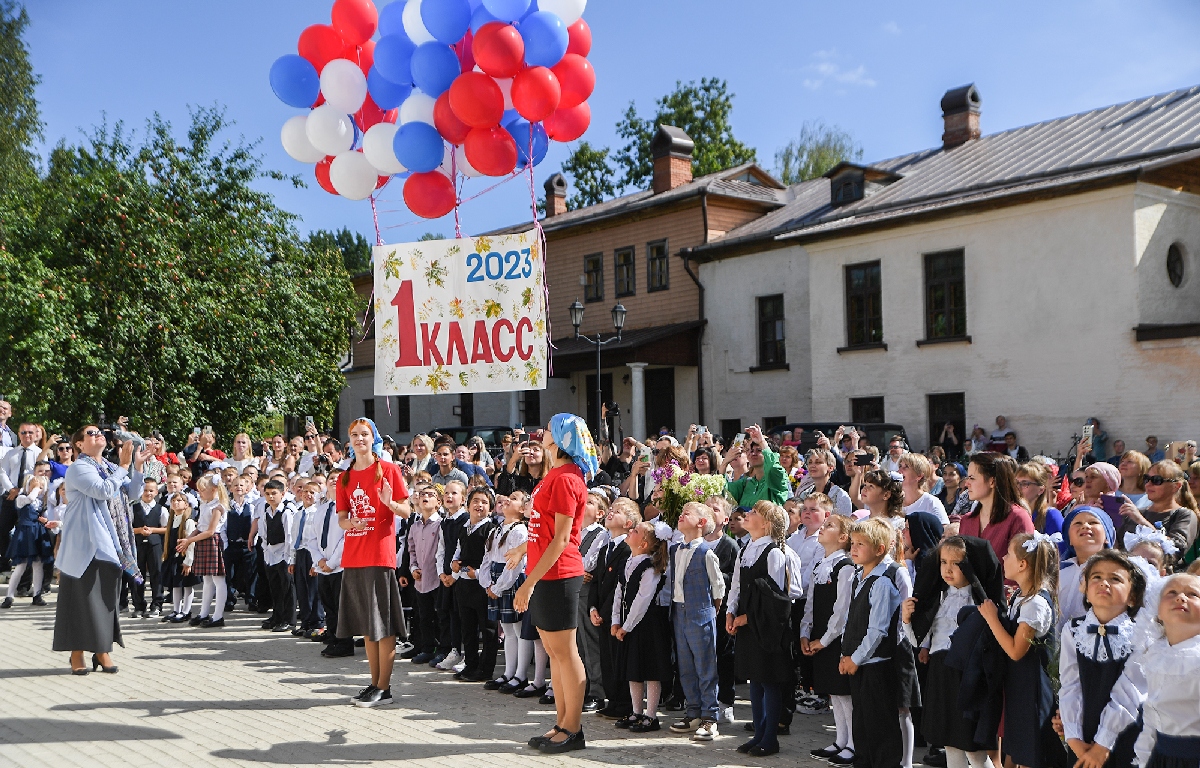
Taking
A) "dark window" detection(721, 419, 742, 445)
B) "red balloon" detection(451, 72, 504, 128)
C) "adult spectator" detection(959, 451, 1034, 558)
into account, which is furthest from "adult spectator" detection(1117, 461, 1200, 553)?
"dark window" detection(721, 419, 742, 445)

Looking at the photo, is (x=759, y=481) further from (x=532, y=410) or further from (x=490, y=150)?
(x=532, y=410)

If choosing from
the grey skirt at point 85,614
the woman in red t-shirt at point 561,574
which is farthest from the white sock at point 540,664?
the grey skirt at point 85,614

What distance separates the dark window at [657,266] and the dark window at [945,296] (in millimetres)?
8230

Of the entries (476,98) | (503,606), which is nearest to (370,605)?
(503,606)

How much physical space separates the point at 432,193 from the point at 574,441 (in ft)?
9.63

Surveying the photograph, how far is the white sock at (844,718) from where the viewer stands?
653 cm

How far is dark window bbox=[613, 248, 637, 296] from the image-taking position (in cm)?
3034

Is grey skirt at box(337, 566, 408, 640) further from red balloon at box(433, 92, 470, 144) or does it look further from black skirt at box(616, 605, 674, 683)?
red balloon at box(433, 92, 470, 144)

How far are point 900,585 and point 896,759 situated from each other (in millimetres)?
974

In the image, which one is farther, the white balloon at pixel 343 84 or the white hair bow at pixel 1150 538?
the white balloon at pixel 343 84

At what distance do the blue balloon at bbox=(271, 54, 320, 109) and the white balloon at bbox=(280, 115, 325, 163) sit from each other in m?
0.22

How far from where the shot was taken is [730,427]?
1080 inches

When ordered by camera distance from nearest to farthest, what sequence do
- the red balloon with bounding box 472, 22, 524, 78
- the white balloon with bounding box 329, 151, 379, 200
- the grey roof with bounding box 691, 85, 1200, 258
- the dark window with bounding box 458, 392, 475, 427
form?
the red balloon with bounding box 472, 22, 524, 78 < the white balloon with bounding box 329, 151, 379, 200 < the grey roof with bounding box 691, 85, 1200, 258 < the dark window with bounding box 458, 392, 475, 427

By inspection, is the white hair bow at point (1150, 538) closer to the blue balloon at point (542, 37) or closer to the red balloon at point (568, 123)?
→ the red balloon at point (568, 123)
